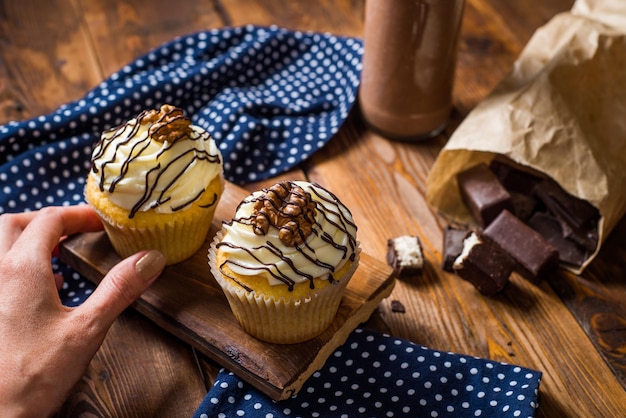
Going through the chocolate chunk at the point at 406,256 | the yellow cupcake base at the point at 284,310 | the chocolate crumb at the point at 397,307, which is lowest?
the chocolate crumb at the point at 397,307

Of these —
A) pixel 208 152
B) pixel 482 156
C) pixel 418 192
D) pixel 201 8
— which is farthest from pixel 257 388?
pixel 201 8

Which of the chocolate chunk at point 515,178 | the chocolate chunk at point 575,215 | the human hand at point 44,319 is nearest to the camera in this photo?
the human hand at point 44,319

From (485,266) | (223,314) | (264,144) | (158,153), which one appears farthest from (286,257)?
(264,144)

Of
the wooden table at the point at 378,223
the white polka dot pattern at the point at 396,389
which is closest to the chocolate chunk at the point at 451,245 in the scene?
the wooden table at the point at 378,223

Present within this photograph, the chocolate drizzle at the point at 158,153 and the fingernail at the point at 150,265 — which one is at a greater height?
the chocolate drizzle at the point at 158,153

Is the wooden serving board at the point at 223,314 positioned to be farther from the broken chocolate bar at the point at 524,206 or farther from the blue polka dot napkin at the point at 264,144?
the broken chocolate bar at the point at 524,206

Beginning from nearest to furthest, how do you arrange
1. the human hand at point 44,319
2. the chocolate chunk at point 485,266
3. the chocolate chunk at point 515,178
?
the human hand at point 44,319
the chocolate chunk at point 485,266
the chocolate chunk at point 515,178

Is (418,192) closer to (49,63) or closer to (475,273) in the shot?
(475,273)
